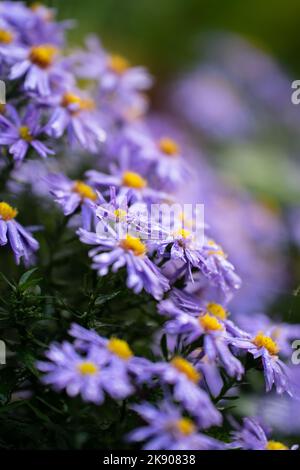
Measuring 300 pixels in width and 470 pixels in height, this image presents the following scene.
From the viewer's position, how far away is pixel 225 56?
2.70m

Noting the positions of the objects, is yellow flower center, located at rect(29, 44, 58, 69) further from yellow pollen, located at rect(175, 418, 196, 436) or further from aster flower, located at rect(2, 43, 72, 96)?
yellow pollen, located at rect(175, 418, 196, 436)

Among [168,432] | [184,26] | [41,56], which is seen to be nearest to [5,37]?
[41,56]

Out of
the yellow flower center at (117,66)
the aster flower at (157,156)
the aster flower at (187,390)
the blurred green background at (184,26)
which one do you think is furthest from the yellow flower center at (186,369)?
→ the blurred green background at (184,26)

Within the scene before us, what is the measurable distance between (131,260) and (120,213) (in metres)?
0.08

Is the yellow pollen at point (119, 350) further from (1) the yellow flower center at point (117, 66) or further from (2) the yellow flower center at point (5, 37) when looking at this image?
(1) the yellow flower center at point (117, 66)

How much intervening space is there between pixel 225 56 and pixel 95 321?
2133 mm

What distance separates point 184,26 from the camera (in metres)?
2.81

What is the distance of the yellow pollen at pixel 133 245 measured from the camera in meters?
0.74

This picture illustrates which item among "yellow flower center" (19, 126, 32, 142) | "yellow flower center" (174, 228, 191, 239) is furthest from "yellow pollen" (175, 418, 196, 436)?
"yellow flower center" (19, 126, 32, 142)

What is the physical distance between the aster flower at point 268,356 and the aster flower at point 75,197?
0.25m

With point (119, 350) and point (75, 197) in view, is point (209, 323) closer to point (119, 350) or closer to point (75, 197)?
point (119, 350)

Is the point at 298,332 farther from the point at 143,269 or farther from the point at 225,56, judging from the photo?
the point at 225,56

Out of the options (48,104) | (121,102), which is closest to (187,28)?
(121,102)

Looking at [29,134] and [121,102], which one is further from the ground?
[121,102]
